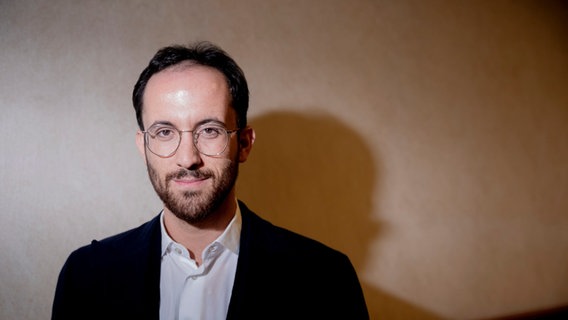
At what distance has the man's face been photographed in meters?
0.99

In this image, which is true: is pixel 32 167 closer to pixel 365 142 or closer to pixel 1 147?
pixel 1 147

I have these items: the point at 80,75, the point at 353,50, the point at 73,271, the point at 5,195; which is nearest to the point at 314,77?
the point at 353,50

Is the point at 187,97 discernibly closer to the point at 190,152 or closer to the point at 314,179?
the point at 190,152

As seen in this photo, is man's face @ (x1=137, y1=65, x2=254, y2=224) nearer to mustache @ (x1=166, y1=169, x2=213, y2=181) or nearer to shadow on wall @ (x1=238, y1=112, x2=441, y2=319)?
mustache @ (x1=166, y1=169, x2=213, y2=181)

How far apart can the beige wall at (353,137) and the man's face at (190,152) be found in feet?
1.43

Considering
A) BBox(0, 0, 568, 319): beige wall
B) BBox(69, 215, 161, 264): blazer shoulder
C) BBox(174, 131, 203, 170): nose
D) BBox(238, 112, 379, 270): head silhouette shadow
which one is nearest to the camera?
BBox(174, 131, 203, 170): nose

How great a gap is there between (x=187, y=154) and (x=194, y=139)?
63mm

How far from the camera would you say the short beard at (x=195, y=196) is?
1.00m

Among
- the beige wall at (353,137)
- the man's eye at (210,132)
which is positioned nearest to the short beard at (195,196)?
the man's eye at (210,132)

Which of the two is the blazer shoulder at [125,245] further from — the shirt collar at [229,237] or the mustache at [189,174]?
the mustache at [189,174]

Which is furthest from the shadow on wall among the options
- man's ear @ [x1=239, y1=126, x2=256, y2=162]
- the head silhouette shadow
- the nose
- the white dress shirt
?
the nose

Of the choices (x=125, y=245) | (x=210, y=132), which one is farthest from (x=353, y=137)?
(x=125, y=245)

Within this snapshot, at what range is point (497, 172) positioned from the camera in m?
1.96

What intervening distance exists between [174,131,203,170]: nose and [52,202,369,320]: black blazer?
328 millimetres
